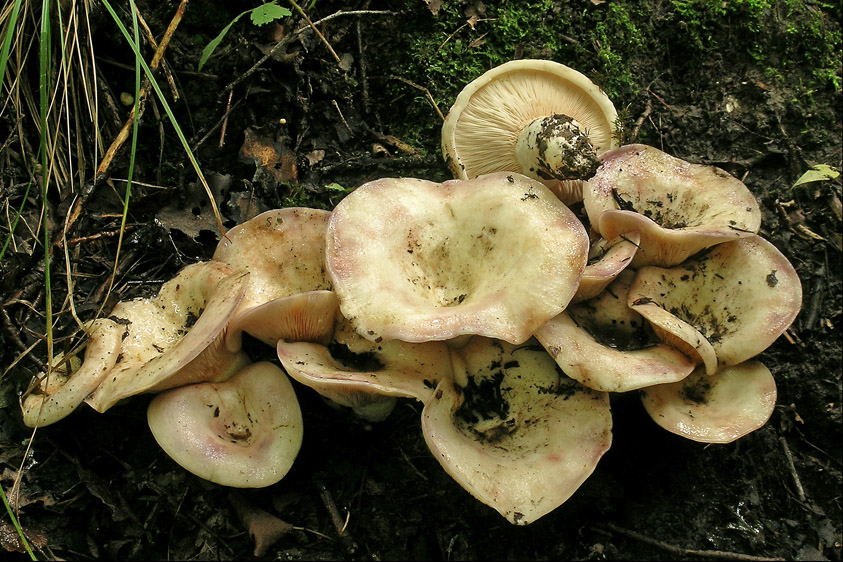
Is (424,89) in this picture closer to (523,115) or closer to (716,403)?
(523,115)

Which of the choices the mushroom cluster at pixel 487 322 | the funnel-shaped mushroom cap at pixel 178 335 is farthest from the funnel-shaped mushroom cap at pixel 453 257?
the funnel-shaped mushroom cap at pixel 178 335

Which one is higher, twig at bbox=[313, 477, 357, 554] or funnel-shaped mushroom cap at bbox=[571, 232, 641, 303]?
funnel-shaped mushroom cap at bbox=[571, 232, 641, 303]

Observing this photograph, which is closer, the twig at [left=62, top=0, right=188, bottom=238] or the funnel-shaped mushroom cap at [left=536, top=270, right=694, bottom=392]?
the funnel-shaped mushroom cap at [left=536, top=270, right=694, bottom=392]

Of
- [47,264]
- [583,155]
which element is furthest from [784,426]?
[47,264]

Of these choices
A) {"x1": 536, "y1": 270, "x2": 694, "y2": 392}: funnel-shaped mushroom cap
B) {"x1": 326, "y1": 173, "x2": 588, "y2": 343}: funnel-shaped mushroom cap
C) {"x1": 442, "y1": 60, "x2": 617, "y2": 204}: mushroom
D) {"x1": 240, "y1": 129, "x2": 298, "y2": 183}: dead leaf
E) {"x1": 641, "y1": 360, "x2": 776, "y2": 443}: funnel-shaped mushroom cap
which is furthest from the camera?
{"x1": 240, "y1": 129, "x2": 298, "y2": 183}: dead leaf

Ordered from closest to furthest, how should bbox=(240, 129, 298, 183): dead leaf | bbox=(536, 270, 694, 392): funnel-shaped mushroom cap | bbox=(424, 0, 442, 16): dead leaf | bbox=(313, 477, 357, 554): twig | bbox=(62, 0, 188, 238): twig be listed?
1. bbox=(536, 270, 694, 392): funnel-shaped mushroom cap
2. bbox=(313, 477, 357, 554): twig
3. bbox=(62, 0, 188, 238): twig
4. bbox=(240, 129, 298, 183): dead leaf
5. bbox=(424, 0, 442, 16): dead leaf

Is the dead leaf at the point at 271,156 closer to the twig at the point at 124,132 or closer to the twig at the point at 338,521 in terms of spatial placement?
the twig at the point at 124,132

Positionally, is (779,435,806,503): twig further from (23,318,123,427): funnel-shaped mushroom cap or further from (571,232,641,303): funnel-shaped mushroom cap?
(23,318,123,427): funnel-shaped mushroom cap

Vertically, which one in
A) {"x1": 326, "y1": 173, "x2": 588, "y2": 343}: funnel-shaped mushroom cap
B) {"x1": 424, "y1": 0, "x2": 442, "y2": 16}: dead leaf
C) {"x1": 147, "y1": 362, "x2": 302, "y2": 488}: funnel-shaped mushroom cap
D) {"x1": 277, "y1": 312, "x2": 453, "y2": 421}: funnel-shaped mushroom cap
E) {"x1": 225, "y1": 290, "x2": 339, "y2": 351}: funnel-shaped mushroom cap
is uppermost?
{"x1": 424, "y1": 0, "x2": 442, "y2": 16}: dead leaf

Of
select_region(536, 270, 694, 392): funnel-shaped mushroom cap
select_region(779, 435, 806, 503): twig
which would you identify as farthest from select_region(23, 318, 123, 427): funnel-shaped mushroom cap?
select_region(779, 435, 806, 503): twig
